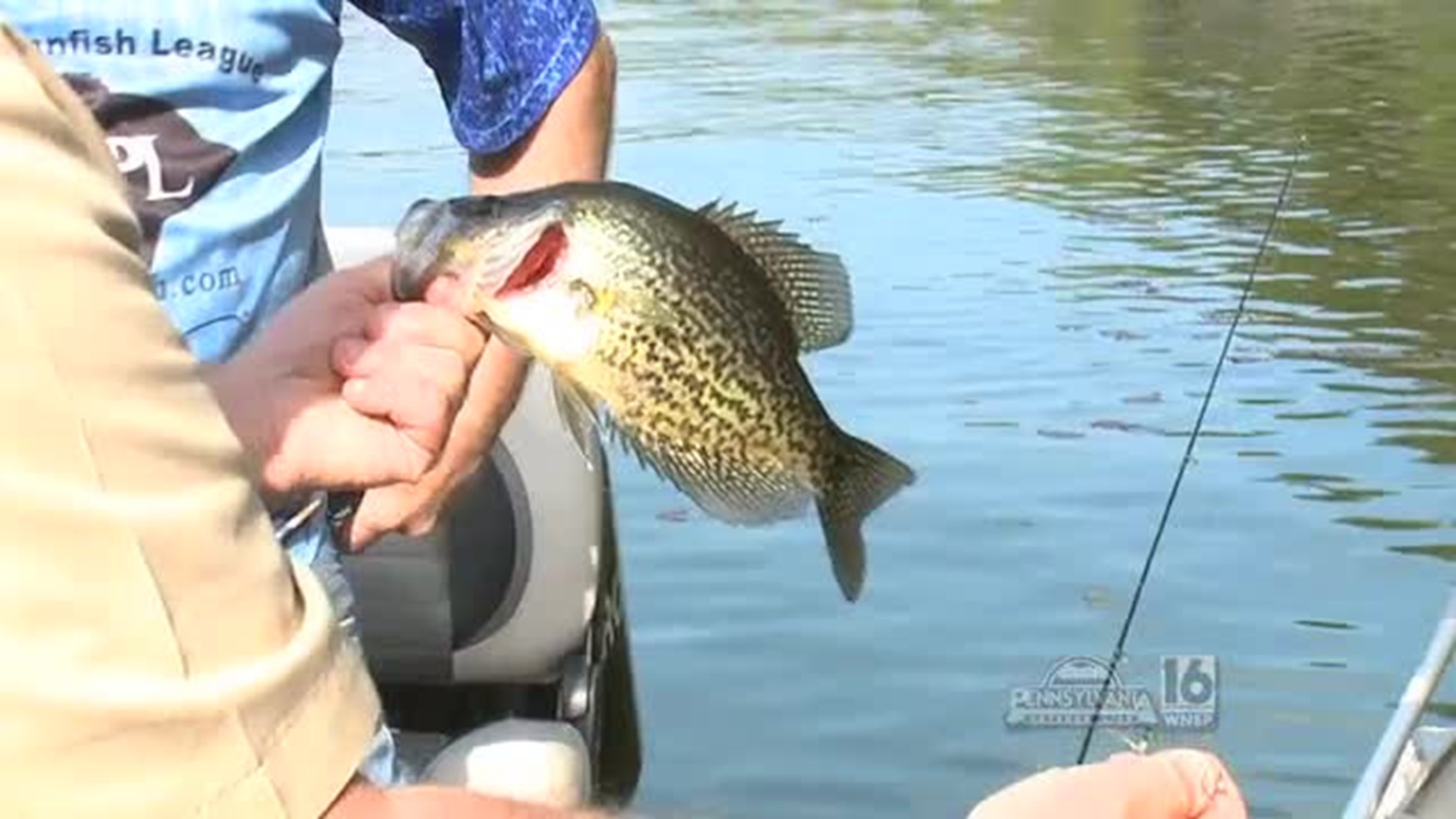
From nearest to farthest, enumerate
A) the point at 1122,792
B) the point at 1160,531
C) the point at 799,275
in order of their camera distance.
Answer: the point at 1122,792 → the point at 799,275 → the point at 1160,531

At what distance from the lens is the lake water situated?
23.5ft

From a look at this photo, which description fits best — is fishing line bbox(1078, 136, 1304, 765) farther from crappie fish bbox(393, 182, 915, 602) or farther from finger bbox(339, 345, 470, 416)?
finger bbox(339, 345, 470, 416)

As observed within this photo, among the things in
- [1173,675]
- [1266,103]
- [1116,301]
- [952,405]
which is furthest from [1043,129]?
[1173,675]

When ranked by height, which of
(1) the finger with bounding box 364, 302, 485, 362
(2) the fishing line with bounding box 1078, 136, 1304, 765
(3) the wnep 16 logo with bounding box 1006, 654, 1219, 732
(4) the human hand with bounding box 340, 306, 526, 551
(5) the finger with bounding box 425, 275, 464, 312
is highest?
(1) the finger with bounding box 364, 302, 485, 362

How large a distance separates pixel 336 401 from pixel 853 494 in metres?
0.95

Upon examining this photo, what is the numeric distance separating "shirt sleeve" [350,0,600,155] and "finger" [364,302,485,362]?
62cm

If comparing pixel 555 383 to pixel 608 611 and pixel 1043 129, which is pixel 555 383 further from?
pixel 1043 129

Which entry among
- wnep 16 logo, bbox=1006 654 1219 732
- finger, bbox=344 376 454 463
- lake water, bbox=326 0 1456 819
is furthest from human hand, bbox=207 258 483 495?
wnep 16 logo, bbox=1006 654 1219 732

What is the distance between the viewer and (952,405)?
10711 mm

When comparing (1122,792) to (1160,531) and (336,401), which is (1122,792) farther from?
(1160,531)

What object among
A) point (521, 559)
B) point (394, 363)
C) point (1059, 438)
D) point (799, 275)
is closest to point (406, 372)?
point (394, 363)

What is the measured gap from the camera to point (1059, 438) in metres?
10.1

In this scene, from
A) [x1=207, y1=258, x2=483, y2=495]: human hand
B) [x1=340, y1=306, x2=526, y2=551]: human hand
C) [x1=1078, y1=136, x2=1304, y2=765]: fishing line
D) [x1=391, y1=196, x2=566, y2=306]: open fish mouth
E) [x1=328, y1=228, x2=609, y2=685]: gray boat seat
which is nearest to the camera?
[x1=207, y1=258, x2=483, y2=495]: human hand

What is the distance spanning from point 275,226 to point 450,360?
36 cm
